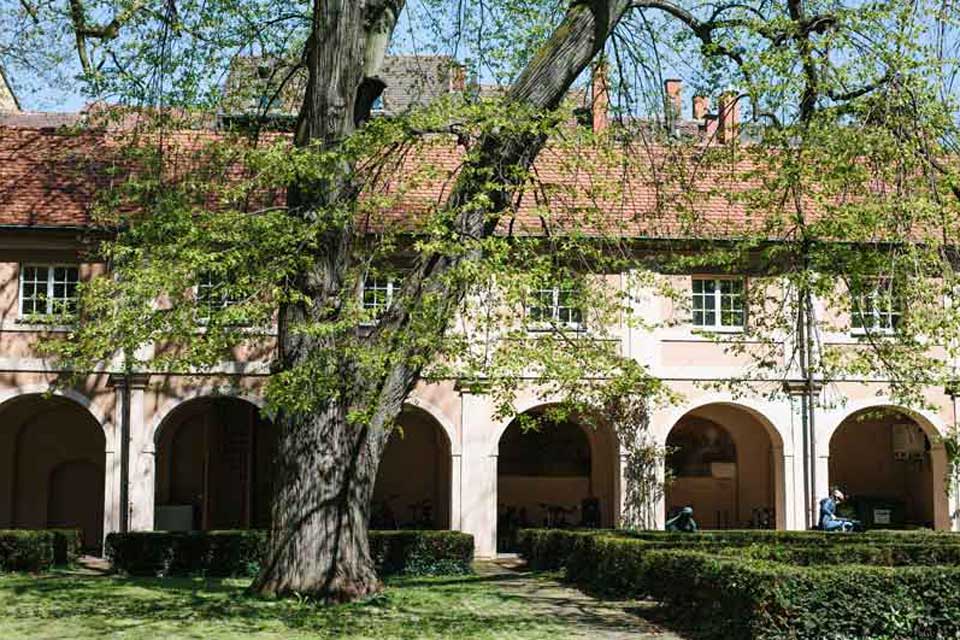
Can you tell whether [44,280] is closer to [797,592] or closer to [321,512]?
[321,512]

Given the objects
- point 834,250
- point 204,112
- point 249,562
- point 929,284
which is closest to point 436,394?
point 249,562

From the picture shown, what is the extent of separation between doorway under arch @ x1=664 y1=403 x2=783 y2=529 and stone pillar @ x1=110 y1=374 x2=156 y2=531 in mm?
11882

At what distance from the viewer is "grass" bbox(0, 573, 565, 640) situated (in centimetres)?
1362

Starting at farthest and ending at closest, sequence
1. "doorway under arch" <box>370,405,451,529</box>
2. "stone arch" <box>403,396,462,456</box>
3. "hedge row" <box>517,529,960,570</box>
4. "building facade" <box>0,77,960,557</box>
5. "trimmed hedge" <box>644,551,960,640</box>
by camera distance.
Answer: "doorway under arch" <box>370,405,451,529</box>, "stone arch" <box>403,396,462,456</box>, "building facade" <box>0,77,960,557</box>, "hedge row" <box>517,529,960,570</box>, "trimmed hedge" <box>644,551,960,640</box>

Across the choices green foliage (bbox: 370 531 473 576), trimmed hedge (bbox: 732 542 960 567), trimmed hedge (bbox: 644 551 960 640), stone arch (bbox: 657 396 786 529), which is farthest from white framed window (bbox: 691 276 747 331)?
trimmed hedge (bbox: 644 551 960 640)

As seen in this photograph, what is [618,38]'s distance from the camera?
1914cm

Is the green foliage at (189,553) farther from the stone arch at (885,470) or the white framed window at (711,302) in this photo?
the stone arch at (885,470)

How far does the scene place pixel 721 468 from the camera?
1208 inches

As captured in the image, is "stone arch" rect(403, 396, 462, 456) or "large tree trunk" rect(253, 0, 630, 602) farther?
Answer: "stone arch" rect(403, 396, 462, 456)

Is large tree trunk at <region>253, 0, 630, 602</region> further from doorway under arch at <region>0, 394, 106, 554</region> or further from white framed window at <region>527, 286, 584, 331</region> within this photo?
doorway under arch at <region>0, 394, 106, 554</region>

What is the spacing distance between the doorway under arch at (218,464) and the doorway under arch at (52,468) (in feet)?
4.90

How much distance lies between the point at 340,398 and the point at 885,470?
18512mm

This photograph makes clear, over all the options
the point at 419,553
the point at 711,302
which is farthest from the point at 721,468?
the point at 419,553

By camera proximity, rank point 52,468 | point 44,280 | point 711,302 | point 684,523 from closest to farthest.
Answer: point 44,280 → point 684,523 → point 711,302 → point 52,468
